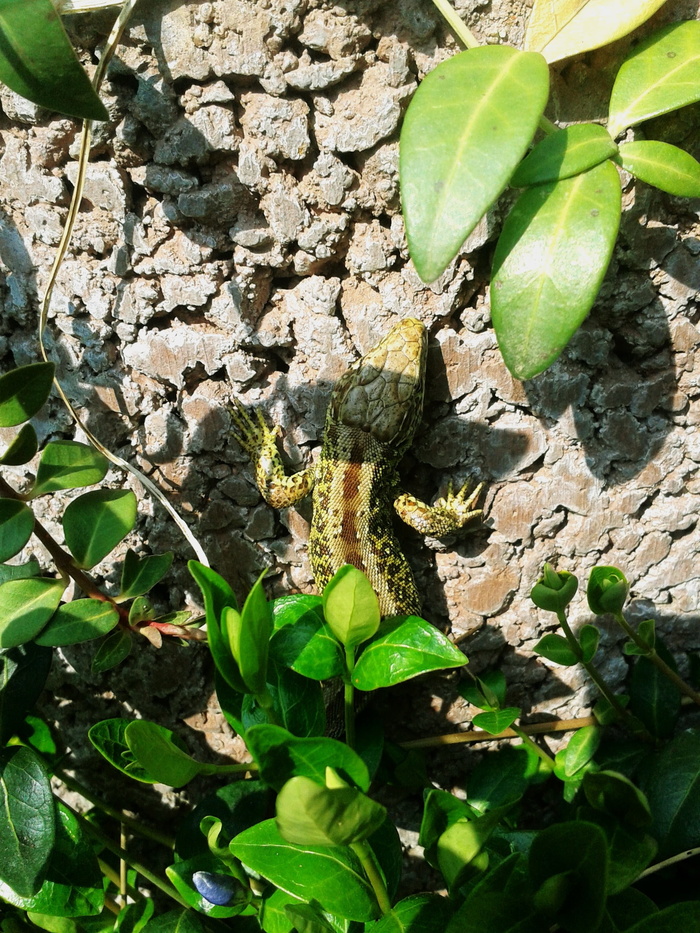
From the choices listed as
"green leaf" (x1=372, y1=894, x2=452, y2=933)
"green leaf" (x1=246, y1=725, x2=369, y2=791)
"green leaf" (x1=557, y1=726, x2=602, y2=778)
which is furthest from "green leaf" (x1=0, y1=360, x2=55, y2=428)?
"green leaf" (x1=557, y1=726, x2=602, y2=778)

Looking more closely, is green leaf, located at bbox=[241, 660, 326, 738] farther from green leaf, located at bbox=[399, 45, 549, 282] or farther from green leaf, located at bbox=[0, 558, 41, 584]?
green leaf, located at bbox=[399, 45, 549, 282]

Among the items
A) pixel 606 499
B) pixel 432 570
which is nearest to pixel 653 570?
pixel 606 499

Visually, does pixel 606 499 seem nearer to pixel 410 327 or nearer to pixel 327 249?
pixel 410 327

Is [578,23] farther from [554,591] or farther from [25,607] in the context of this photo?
[25,607]

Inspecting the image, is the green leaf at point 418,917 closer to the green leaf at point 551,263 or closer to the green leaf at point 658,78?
the green leaf at point 551,263

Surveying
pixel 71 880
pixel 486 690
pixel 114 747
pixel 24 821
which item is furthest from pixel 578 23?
pixel 71 880

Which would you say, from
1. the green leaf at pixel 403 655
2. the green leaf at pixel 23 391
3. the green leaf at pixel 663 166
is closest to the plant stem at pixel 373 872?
the green leaf at pixel 403 655

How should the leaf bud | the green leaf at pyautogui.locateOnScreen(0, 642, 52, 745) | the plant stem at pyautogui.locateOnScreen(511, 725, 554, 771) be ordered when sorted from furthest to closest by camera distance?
the plant stem at pyautogui.locateOnScreen(511, 725, 554, 771)
the green leaf at pyautogui.locateOnScreen(0, 642, 52, 745)
the leaf bud
